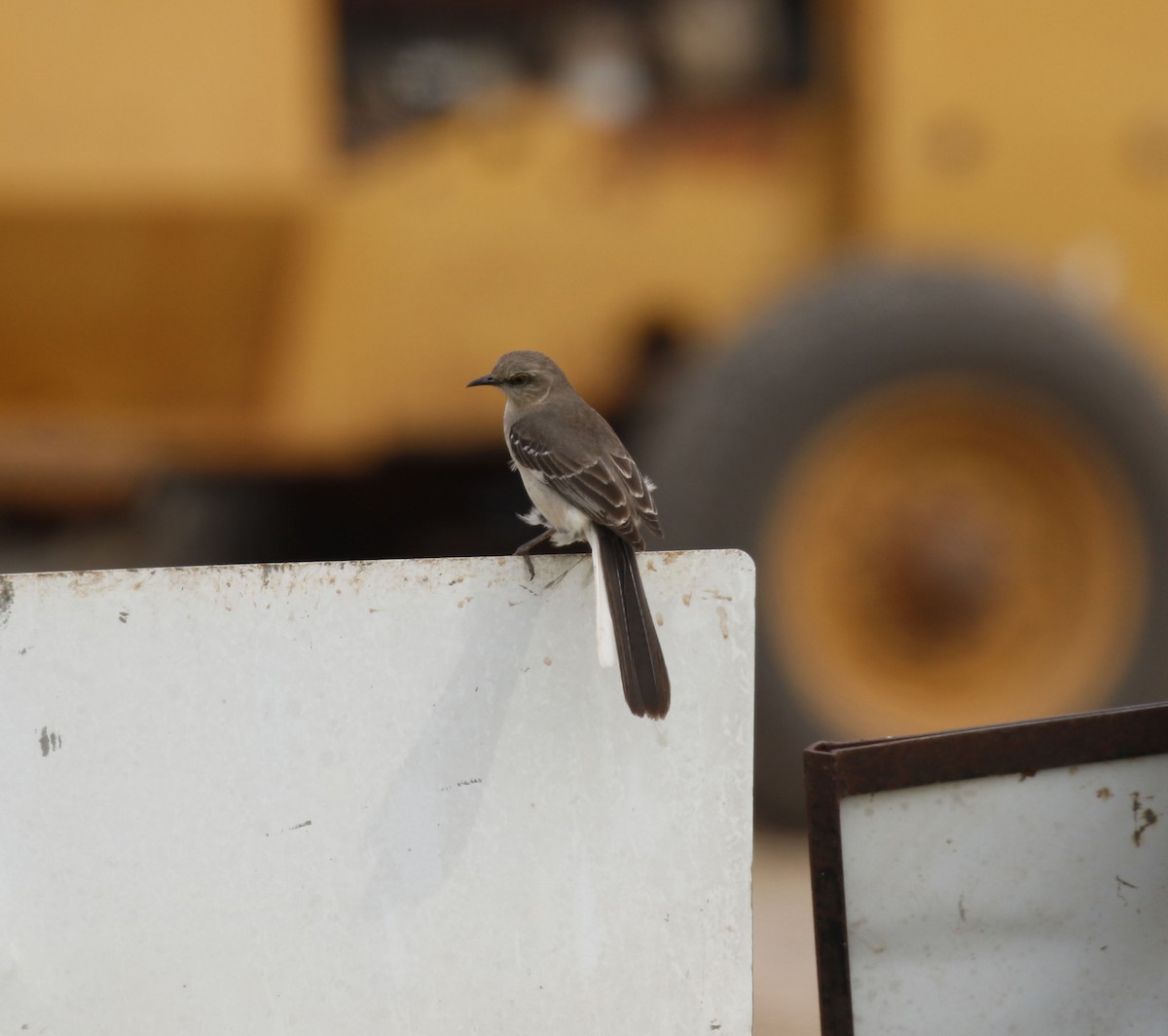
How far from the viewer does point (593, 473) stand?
104 inches

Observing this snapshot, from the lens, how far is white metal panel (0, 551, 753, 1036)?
5.69ft

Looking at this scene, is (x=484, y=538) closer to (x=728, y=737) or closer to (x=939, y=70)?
(x=939, y=70)

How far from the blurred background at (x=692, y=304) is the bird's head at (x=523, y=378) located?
4.45 feet

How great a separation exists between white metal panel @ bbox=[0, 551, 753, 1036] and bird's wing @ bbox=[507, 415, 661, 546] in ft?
1.81

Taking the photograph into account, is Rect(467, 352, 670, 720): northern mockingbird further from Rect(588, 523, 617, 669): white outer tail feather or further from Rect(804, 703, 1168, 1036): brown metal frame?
Rect(804, 703, 1168, 1036): brown metal frame

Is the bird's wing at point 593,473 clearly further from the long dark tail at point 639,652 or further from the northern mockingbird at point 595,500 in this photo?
the long dark tail at point 639,652

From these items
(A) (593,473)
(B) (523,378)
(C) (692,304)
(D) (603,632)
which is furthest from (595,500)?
(C) (692,304)

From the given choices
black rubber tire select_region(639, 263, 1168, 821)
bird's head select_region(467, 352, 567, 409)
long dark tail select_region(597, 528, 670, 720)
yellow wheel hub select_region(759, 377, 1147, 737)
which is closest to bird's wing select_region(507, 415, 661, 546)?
bird's head select_region(467, 352, 567, 409)

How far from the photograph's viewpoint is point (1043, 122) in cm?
484

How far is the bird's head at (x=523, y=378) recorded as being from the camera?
311 centimetres

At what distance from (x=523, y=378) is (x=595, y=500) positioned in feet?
2.00

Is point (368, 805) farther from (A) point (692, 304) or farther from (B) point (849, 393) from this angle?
(A) point (692, 304)

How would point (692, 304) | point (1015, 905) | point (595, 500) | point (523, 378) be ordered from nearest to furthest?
1. point (1015, 905)
2. point (595, 500)
3. point (523, 378)
4. point (692, 304)

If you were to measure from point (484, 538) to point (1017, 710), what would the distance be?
6.09ft
